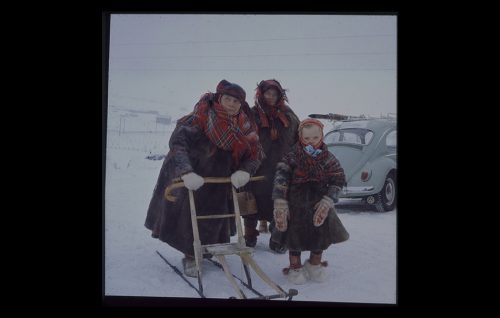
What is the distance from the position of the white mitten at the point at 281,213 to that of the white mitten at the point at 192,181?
0.53m

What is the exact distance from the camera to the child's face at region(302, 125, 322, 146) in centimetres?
342

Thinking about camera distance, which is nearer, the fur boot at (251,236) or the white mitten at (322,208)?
the white mitten at (322,208)

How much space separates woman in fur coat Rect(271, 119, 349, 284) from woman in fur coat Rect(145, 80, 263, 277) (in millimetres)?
254

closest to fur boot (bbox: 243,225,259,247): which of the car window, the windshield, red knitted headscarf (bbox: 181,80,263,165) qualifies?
red knitted headscarf (bbox: 181,80,263,165)

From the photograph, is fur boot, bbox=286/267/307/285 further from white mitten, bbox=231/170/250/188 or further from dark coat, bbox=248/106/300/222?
white mitten, bbox=231/170/250/188

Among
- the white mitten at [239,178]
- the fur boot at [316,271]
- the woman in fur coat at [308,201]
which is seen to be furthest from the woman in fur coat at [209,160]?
the fur boot at [316,271]

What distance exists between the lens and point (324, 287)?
3461 mm

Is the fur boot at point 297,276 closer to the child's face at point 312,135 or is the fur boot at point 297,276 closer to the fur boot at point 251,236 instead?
the fur boot at point 251,236

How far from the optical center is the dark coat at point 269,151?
11.4ft

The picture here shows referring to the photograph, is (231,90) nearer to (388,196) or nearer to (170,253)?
(170,253)
